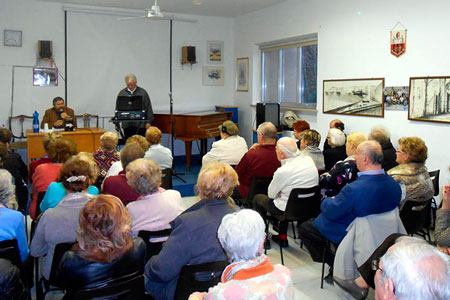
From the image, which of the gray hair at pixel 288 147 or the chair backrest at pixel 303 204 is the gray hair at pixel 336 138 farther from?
the chair backrest at pixel 303 204

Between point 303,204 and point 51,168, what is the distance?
220 cm

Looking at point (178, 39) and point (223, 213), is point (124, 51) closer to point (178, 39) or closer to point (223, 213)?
point (178, 39)

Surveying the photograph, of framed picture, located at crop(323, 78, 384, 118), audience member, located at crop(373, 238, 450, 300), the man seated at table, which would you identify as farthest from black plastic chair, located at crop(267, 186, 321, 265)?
the man seated at table

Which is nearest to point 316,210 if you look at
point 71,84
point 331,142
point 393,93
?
point 331,142

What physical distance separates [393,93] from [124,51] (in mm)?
5662

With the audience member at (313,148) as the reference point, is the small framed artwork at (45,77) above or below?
above

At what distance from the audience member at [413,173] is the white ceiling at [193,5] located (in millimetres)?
5374

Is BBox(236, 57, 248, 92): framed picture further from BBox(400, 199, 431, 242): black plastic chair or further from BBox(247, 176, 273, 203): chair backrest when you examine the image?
BBox(400, 199, 431, 242): black plastic chair

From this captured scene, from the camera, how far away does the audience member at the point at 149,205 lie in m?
2.83

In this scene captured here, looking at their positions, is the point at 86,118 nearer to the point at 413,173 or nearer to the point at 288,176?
the point at 288,176

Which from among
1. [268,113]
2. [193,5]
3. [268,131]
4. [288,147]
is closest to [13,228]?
[288,147]

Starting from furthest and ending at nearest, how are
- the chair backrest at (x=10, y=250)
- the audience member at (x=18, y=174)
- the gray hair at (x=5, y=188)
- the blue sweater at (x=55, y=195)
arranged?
the audience member at (x=18, y=174) → the blue sweater at (x=55, y=195) → the gray hair at (x=5, y=188) → the chair backrest at (x=10, y=250)

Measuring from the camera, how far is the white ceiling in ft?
27.8

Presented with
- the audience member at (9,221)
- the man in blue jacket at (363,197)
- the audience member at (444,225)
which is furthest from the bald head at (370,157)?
the audience member at (9,221)
